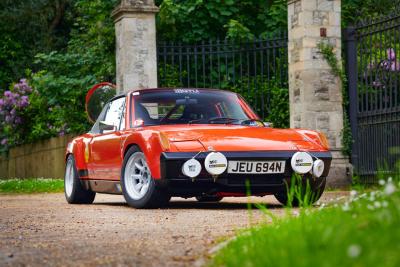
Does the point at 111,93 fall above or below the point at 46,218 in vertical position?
above

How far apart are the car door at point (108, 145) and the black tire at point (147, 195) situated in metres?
0.38

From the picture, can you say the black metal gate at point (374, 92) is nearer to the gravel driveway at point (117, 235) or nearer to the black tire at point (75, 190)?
the black tire at point (75, 190)

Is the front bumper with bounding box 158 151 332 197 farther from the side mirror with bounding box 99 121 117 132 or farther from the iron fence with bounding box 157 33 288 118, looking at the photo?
the iron fence with bounding box 157 33 288 118

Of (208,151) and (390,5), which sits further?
(390,5)

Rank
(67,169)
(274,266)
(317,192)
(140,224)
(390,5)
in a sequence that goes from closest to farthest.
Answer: (274,266)
(140,224)
(317,192)
(67,169)
(390,5)

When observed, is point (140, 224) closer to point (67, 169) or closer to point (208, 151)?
point (208, 151)

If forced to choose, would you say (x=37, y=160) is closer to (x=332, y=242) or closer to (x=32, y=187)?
(x=32, y=187)

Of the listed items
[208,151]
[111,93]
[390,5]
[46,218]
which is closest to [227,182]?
[208,151]

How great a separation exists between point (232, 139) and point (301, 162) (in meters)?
0.74

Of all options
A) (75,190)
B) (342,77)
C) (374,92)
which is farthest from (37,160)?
(75,190)

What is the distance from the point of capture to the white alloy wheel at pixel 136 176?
9.79 meters

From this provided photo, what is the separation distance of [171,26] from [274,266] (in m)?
15.9

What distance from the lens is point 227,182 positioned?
30.5ft

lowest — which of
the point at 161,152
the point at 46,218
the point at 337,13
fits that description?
the point at 46,218
